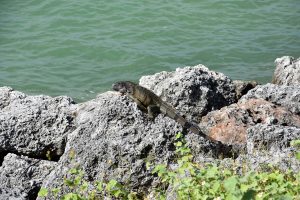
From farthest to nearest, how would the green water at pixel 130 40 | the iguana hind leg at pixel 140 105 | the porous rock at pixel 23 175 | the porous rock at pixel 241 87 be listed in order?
1. the green water at pixel 130 40
2. the porous rock at pixel 241 87
3. the iguana hind leg at pixel 140 105
4. the porous rock at pixel 23 175

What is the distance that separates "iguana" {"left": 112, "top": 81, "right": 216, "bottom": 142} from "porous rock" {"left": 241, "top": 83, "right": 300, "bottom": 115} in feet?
4.45

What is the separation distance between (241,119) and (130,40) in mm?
7673

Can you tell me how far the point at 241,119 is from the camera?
6.99 metres

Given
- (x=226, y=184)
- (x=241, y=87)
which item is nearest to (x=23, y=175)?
(x=226, y=184)

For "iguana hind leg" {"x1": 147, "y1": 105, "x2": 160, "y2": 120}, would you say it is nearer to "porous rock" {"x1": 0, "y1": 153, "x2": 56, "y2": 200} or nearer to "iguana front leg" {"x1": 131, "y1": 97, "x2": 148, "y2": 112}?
"iguana front leg" {"x1": 131, "y1": 97, "x2": 148, "y2": 112}

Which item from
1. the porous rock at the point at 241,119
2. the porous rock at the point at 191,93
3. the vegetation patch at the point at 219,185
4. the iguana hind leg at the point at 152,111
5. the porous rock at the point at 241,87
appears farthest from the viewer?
the porous rock at the point at 241,87

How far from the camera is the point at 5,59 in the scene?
43.9ft

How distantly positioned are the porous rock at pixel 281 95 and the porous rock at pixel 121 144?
6.22 feet

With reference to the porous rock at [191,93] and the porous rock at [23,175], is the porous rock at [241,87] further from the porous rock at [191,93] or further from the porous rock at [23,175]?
the porous rock at [23,175]

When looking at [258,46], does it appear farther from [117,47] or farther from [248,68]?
[117,47]

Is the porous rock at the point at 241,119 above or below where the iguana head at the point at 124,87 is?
below

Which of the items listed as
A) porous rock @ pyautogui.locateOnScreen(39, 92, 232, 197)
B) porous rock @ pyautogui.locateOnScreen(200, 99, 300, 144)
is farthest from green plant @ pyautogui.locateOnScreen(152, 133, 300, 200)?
porous rock @ pyautogui.locateOnScreen(200, 99, 300, 144)

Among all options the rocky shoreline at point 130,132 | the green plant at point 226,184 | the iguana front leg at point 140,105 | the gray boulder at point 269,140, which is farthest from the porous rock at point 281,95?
the green plant at point 226,184

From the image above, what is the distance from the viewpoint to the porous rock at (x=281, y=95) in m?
7.61
